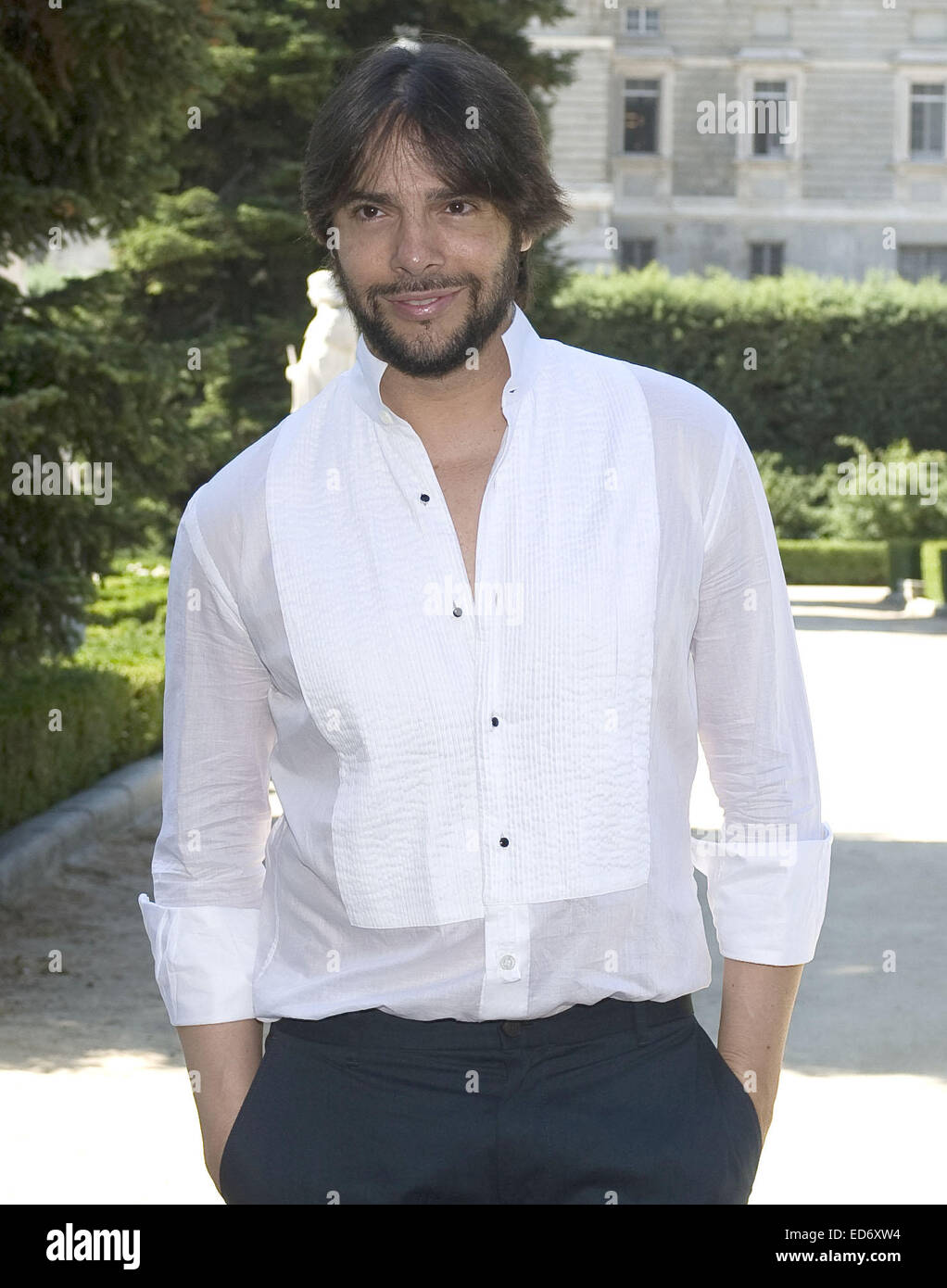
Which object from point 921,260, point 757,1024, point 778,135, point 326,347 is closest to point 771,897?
point 757,1024

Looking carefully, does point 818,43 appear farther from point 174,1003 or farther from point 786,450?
point 174,1003

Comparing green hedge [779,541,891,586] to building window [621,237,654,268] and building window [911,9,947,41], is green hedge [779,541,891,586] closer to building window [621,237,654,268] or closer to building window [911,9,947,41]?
building window [621,237,654,268]

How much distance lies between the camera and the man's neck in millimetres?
2064

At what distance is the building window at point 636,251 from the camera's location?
137 ft

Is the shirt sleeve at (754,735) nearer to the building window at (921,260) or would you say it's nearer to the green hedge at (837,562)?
the green hedge at (837,562)

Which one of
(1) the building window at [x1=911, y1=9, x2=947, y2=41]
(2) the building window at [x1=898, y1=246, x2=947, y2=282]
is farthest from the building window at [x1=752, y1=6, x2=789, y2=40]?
(2) the building window at [x1=898, y1=246, x2=947, y2=282]

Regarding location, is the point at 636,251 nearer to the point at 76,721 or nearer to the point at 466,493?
the point at 76,721

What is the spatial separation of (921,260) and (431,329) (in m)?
42.7

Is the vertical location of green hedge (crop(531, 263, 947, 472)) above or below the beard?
above

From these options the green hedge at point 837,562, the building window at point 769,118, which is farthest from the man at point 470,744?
the building window at point 769,118

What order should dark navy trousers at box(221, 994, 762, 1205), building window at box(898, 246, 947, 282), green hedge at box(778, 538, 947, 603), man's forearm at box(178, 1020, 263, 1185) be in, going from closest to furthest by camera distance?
dark navy trousers at box(221, 994, 762, 1205), man's forearm at box(178, 1020, 263, 1185), green hedge at box(778, 538, 947, 603), building window at box(898, 246, 947, 282)

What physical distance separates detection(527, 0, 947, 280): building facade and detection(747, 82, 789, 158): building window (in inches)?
1.2

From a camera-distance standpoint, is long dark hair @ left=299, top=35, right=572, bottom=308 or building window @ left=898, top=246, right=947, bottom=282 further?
building window @ left=898, top=246, right=947, bottom=282

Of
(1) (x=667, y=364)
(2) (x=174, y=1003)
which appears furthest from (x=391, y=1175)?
(1) (x=667, y=364)
